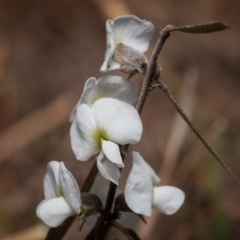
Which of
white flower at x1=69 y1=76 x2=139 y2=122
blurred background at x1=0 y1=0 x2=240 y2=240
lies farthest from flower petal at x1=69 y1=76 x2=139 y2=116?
blurred background at x1=0 y1=0 x2=240 y2=240

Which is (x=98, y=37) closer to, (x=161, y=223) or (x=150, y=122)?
(x=150, y=122)

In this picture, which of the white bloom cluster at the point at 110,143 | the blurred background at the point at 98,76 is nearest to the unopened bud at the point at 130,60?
the white bloom cluster at the point at 110,143

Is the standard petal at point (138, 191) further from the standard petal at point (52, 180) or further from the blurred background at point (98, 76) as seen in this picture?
the blurred background at point (98, 76)

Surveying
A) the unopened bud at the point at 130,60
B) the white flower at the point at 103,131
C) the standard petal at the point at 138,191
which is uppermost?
the unopened bud at the point at 130,60

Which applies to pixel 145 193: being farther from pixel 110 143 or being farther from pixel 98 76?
pixel 98 76

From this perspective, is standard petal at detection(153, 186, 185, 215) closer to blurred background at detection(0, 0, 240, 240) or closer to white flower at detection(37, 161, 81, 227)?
white flower at detection(37, 161, 81, 227)

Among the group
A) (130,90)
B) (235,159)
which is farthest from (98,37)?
(130,90)

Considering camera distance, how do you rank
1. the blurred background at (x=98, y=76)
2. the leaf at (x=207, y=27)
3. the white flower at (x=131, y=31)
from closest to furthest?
1. the leaf at (x=207, y=27)
2. the white flower at (x=131, y=31)
3. the blurred background at (x=98, y=76)
